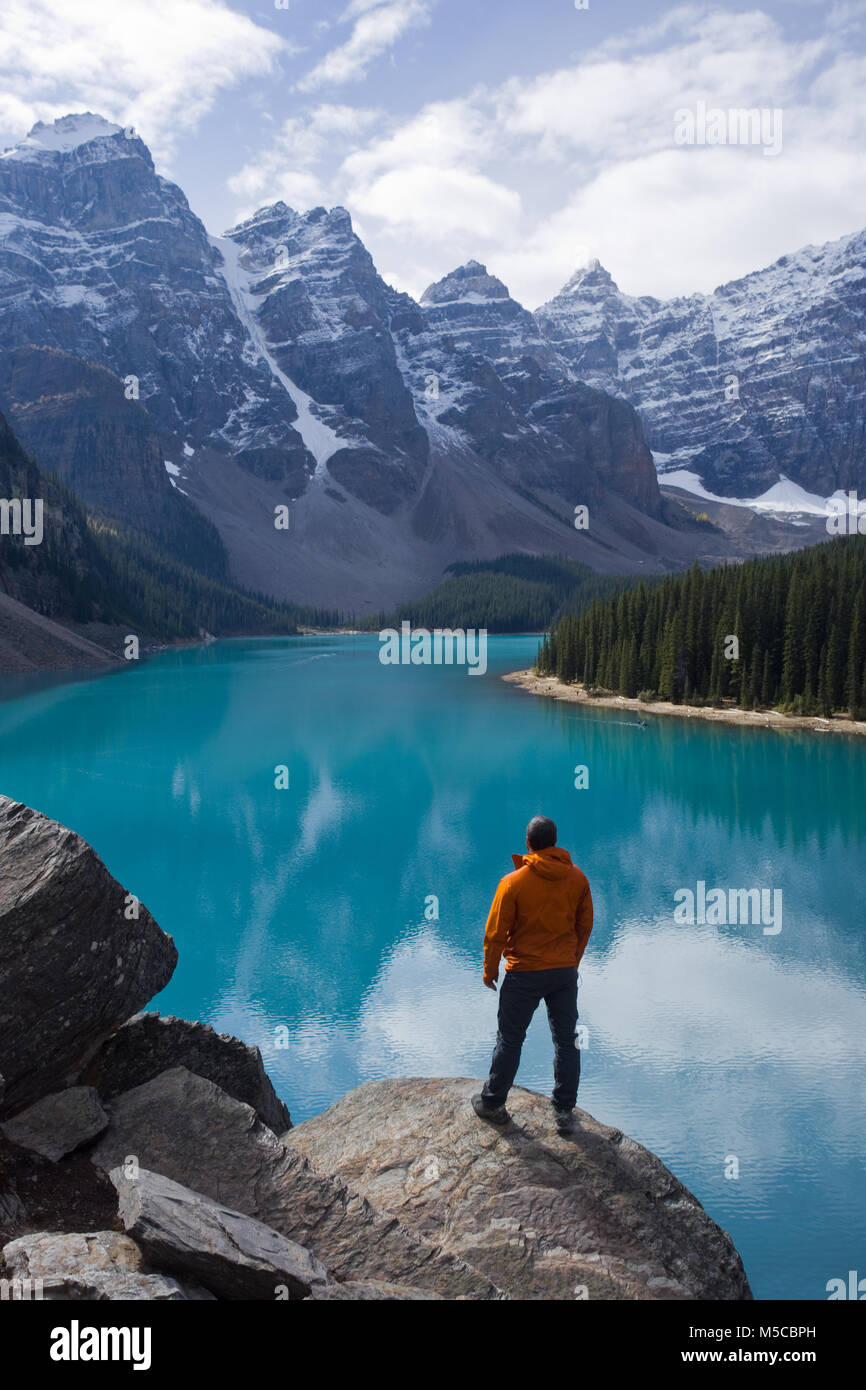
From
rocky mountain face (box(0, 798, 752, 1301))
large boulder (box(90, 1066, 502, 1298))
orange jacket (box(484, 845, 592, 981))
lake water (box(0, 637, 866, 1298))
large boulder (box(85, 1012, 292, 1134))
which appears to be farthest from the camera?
lake water (box(0, 637, 866, 1298))

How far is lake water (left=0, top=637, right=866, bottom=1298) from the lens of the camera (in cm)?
1359

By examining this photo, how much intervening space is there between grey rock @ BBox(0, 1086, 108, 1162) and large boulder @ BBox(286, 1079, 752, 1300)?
1965 mm

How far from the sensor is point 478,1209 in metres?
7.45

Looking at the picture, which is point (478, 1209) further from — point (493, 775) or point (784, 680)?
point (784, 680)

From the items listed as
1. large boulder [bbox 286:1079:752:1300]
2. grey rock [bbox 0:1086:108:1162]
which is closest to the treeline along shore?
large boulder [bbox 286:1079:752:1300]

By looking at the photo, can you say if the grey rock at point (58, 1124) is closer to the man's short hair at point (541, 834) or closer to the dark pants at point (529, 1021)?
the dark pants at point (529, 1021)

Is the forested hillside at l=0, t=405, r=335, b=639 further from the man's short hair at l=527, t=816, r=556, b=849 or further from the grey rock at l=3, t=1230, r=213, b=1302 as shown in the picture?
the grey rock at l=3, t=1230, r=213, b=1302

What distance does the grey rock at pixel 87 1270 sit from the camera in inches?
198

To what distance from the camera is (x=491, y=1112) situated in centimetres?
838

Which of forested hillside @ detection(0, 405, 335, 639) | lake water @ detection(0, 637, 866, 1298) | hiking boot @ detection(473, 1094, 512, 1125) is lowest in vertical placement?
lake water @ detection(0, 637, 866, 1298)

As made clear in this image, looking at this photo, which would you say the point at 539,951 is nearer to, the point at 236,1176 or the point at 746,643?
the point at 236,1176

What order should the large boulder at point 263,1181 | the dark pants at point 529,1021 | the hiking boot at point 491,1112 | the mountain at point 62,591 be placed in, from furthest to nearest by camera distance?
the mountain at point 62,591, the hiking boot at point 491,1112, the dark pants at point 529,1021, the large boulder at point 263,1181

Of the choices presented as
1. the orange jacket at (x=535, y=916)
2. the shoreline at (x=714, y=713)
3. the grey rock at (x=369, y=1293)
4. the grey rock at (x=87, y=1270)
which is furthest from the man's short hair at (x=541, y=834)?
the shoreline at (x=714, y=713)

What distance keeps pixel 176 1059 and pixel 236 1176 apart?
2157 mm
